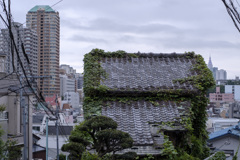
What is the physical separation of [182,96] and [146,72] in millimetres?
1604

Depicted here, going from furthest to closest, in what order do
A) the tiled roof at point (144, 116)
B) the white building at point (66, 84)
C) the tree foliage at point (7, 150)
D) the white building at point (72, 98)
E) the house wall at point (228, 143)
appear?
the white building at point (66, 84) < the white building at point (72, 98) < the house wall at point (228, 143) < the tree foliage at point (7, 150) < the tiled roof at point (144, 116)

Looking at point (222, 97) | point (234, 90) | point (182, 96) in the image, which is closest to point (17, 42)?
point (182, 96)

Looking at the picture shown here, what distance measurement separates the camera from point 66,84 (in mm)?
121375

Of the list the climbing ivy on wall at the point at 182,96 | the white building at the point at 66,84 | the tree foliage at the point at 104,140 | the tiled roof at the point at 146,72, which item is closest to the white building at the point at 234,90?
the white building at the point at 66,84

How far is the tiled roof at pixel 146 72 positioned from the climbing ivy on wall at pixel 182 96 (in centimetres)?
20

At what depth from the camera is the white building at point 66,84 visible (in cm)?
11812

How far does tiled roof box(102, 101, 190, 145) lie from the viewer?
7864mm

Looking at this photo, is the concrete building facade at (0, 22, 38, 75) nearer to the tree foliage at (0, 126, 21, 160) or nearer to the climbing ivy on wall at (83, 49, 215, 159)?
the climbing ivy on wall at (83, 49, 215, 159)

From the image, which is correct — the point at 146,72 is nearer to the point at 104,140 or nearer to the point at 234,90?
the point at 104,140

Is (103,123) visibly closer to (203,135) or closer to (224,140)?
(203,135)

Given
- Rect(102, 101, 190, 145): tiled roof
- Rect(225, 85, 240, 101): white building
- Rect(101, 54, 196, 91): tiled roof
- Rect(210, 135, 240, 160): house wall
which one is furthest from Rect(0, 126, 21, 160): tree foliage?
Rect(225, 85, 240, 101): white building

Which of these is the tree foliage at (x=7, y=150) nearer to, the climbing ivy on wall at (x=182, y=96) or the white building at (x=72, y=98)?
the climbing ivy on wall at (x=182, y=96)

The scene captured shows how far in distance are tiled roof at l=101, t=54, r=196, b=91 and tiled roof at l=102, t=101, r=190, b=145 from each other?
0.53 metres

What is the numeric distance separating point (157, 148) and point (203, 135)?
3.41m
